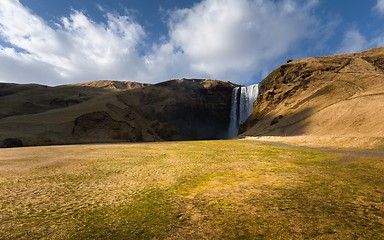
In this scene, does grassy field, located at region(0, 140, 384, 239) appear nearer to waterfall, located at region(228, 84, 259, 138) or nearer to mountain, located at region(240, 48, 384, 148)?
mountain, located at region(240, 48, 384, 148)

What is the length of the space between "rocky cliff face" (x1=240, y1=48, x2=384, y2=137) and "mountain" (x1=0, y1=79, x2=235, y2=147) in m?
21.6

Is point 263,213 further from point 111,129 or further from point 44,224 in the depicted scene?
point 111,129

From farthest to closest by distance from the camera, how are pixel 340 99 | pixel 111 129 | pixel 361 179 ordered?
pixel 111 129
pixel 340 99
pixel 361 179

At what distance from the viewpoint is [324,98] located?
62.3m

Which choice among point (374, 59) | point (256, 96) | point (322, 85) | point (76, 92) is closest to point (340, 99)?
point (322, 85)

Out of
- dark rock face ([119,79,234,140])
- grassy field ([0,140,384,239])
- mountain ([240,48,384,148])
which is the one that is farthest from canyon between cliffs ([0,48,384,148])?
grassy field ([0,140,384,239])

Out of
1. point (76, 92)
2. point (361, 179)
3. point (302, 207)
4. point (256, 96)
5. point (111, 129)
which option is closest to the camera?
point (302, 207)

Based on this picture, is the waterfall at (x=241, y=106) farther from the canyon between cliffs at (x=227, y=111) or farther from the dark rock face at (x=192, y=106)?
the dark rock face at (x=192, y=106)

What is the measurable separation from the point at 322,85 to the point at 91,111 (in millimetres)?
64491

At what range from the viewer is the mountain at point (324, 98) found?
4550cm

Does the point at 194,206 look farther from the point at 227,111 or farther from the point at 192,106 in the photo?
the point at 227,111

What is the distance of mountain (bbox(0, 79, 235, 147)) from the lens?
5550 cm

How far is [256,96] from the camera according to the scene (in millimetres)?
90750

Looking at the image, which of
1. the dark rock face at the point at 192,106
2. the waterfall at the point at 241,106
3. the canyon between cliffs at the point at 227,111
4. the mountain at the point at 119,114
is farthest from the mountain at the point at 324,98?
the mountain at the point at 119,114
